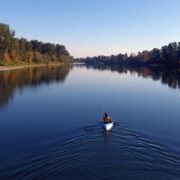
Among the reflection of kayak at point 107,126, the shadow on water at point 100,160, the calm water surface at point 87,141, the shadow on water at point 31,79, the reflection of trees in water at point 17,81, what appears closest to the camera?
the shadow on water at point 100,160

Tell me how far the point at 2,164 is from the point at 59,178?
400 centimetres

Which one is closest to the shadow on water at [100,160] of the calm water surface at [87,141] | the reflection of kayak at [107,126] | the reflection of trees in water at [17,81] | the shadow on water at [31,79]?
the calm water surface at [87,141]

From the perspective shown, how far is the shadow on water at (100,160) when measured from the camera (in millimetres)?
14078

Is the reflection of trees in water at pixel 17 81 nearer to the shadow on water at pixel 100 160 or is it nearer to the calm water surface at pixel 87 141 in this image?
the calm water surface at pixel 87 141

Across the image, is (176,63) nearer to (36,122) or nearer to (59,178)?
(36,122)

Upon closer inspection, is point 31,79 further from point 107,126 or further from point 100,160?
point 100,160

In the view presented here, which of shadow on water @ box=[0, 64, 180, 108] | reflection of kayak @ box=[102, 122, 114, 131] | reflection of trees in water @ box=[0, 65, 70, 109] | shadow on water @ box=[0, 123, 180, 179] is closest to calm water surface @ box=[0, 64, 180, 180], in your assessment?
shadow on water @ box=[0, 123, 180, 179]

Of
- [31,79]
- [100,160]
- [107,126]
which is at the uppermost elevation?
[31,79]

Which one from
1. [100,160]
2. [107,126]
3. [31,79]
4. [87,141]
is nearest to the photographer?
[100,160]

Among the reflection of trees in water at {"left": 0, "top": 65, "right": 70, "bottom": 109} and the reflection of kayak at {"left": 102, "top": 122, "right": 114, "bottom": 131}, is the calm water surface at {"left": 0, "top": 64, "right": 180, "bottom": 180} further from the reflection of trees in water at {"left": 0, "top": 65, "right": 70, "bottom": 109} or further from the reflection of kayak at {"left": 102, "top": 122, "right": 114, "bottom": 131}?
the reflection of trees in water at {"left": 0, "top": 65, "right": 70, "bottom": 109}

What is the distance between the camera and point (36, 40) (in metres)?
190

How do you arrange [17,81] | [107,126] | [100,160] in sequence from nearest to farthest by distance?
[100,160] < [107,126] < [17,81]

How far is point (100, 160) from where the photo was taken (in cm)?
1584

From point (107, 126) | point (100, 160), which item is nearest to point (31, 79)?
point (107, 126)
